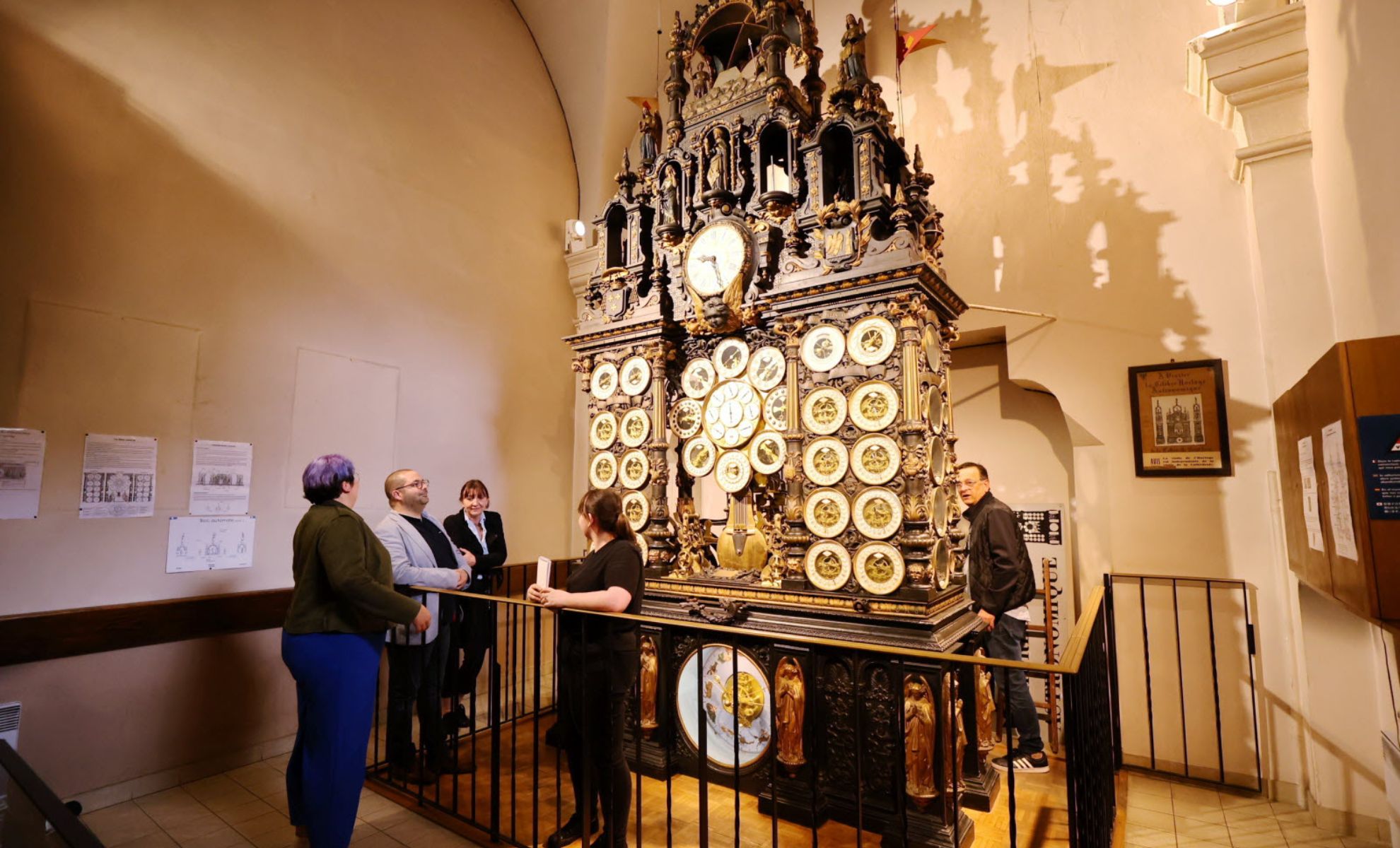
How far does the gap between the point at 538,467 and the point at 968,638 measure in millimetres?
4420

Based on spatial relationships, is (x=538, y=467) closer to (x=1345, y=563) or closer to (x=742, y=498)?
(x=742, y=498)

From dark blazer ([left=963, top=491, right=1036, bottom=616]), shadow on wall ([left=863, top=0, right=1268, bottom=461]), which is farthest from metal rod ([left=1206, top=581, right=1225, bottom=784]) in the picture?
dark blazer ([left=963, top=491, right=1036, bottom=616])

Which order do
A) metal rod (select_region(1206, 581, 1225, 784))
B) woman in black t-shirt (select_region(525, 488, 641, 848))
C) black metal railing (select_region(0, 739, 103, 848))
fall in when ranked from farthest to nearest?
metal rod (select_region(1206, 581, 1225, 784)) → woman in black t-shirt (select_region(525, 488, 641, 848)) → black metal railing (select_region(0, 739, 103, 848))

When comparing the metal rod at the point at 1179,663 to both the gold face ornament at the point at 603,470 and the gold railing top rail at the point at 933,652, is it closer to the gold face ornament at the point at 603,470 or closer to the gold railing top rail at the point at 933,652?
the gold railing top rail at the point at 933,652

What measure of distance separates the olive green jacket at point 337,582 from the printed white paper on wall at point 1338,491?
145 inches

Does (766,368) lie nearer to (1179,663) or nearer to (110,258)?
(1179,663)

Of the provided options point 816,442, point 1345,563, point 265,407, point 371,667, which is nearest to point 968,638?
point 816,442

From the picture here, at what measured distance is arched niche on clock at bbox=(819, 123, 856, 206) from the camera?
3982 mm

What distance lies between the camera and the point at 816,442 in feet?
12.4

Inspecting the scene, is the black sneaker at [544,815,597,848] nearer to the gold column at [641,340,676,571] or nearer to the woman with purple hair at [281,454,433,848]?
the woman with purple hair at [281,454,433,848]

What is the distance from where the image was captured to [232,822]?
3471mm

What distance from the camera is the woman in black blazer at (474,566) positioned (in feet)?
15.3

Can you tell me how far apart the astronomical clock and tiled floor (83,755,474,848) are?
147cm

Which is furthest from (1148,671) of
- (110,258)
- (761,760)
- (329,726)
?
(110,258)
